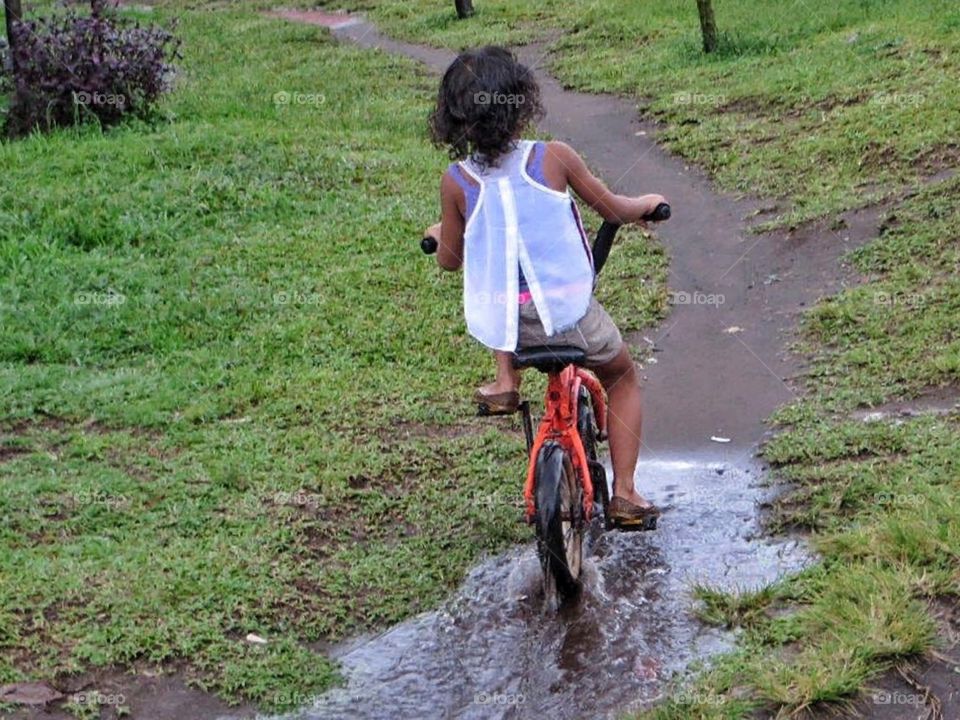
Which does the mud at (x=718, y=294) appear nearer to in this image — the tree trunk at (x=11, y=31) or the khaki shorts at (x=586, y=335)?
the khaki shorts at (x=586, y=335)

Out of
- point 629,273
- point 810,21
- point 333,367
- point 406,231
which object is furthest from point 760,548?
point 810,21

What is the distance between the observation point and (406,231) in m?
8.96

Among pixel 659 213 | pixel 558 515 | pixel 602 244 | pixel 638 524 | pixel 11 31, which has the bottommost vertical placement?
pixel 638 524

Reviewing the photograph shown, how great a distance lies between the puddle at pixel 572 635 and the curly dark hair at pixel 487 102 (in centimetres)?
153

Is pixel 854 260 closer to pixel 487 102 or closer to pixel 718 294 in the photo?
pixel 718 294

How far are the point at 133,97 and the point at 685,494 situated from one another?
281 inches

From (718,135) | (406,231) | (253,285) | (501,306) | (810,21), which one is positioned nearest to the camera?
(501,306)

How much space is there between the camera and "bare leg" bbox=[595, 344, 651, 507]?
16.0ft

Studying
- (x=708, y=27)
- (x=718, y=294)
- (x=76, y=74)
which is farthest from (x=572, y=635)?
(x=708, y=27)

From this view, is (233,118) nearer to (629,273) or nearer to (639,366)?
(629,273)

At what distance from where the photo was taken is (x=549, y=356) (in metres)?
4.43

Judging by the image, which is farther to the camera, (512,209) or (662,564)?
(662,564)

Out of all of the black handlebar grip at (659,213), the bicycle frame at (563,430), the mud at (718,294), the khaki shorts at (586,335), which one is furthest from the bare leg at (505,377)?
the mud at (718,294)

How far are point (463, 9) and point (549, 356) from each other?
13630 mm
